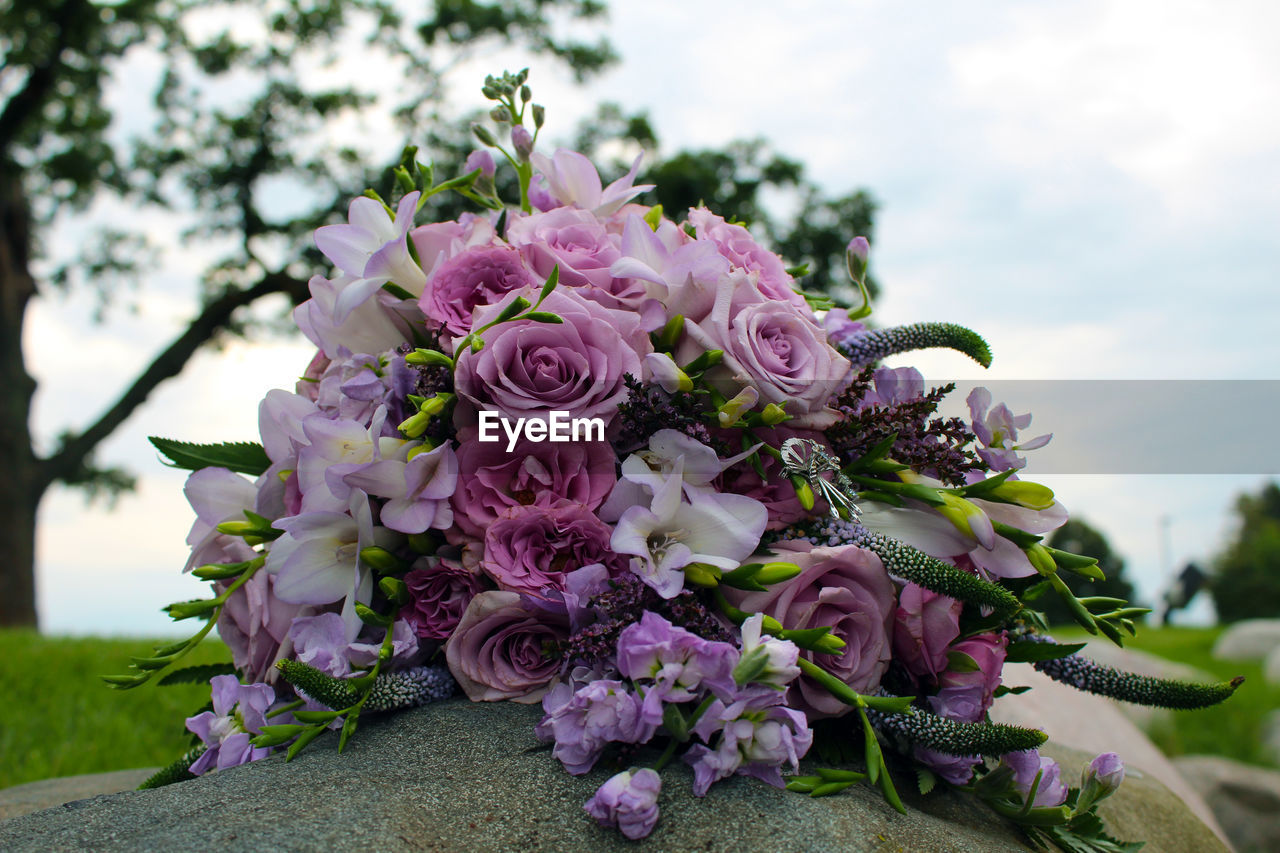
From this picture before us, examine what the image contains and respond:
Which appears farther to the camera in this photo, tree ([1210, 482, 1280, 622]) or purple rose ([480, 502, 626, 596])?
tree ([1210, 482, 1280, 622])

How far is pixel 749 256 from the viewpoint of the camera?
7.06 ft

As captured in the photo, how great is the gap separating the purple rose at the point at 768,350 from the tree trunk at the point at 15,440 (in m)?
13.1

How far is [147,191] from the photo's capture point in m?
14.3

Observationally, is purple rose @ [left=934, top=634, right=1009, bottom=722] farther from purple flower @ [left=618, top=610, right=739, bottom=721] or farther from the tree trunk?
the tree trunk

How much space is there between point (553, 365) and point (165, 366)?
12.9 meters

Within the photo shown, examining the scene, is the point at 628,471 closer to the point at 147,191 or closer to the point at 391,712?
the point at 391,712

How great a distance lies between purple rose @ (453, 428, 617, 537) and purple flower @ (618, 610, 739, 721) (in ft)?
1.21

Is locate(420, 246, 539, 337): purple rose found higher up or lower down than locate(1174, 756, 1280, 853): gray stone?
higher up

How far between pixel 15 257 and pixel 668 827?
15109 mm

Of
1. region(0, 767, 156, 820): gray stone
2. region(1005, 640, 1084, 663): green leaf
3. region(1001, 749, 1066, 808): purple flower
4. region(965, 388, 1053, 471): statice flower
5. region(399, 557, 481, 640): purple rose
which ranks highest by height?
region(965, 388, 1053, 471): statice flower

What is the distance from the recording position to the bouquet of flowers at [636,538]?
5.17 feet

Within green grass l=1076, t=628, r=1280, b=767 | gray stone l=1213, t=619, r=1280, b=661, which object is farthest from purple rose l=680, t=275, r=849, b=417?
gray stone l=1213, t=619, r=1280, b=661

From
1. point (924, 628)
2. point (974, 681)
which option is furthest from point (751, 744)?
point (974, 681)

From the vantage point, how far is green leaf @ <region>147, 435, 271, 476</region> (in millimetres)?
2090
